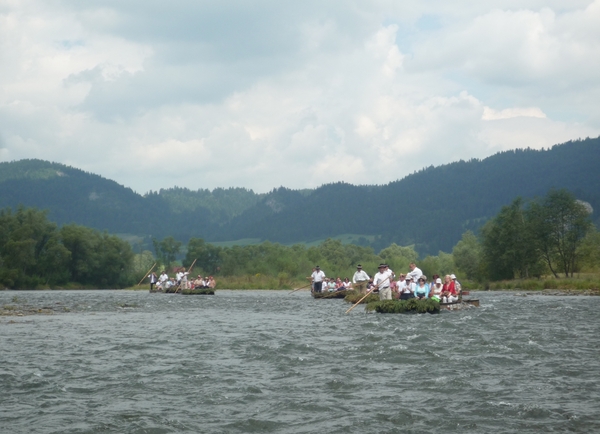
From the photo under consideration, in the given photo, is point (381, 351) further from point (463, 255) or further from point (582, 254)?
point (463, 255)

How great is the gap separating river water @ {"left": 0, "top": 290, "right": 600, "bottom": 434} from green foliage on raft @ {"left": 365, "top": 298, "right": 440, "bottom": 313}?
4374mm

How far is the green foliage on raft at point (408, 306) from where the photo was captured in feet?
98.3

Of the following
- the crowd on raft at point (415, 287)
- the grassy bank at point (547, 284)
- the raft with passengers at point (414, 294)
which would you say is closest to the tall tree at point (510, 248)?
the grassy bank at point (547, 284)

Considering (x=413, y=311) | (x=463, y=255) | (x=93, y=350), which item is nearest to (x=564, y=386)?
(x=93, y=350)

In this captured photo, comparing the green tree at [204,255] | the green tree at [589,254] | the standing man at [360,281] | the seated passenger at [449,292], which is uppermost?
the green tree at [204,255]

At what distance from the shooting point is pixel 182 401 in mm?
12211

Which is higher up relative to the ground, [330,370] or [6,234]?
[6,234]

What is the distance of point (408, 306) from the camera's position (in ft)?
98.4

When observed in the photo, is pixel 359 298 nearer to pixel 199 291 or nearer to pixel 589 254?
pixel 199 291

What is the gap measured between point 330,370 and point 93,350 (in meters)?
7.07

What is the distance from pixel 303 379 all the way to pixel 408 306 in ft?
53.6

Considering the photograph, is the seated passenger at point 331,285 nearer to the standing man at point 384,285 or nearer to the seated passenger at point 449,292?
the seated passenger at point 449,292

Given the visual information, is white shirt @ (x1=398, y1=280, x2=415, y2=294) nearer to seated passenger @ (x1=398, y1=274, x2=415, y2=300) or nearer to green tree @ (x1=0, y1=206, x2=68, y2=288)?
seated passenger @ (x1=398, y1=274, x2=415, y2=300)

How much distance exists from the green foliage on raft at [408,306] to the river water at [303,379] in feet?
14.4
